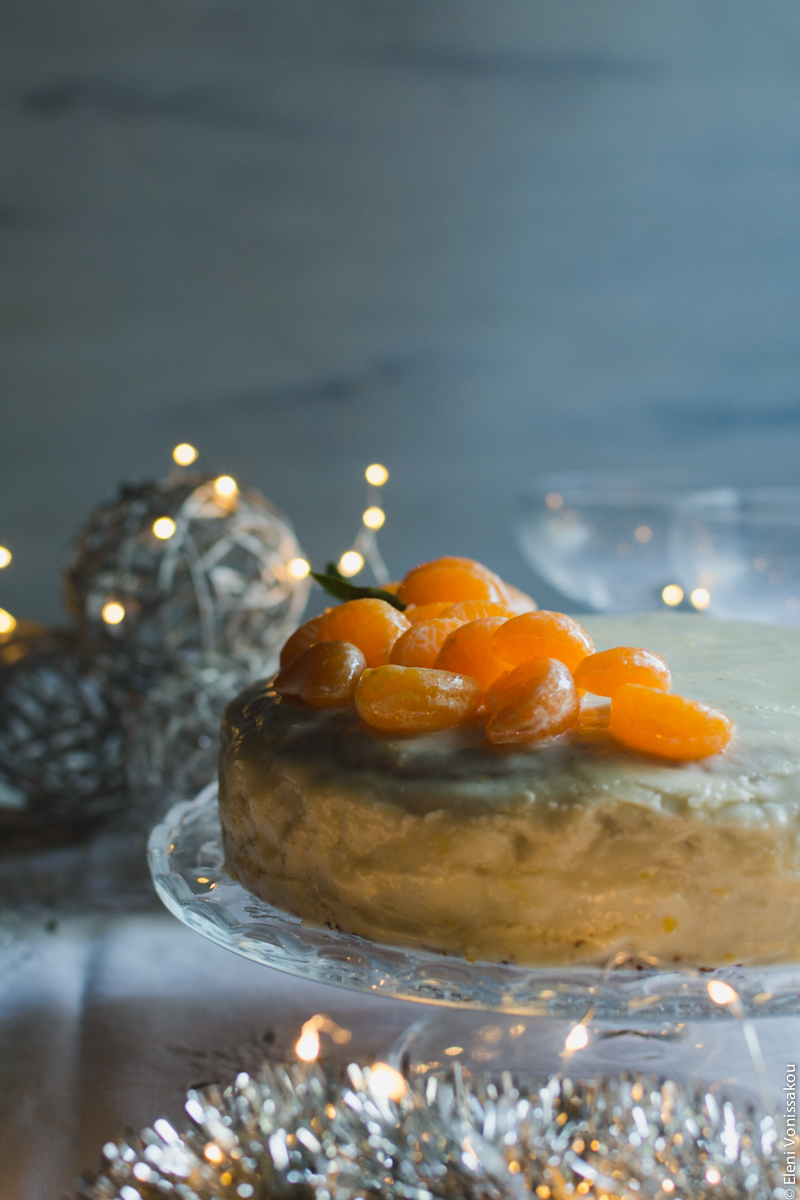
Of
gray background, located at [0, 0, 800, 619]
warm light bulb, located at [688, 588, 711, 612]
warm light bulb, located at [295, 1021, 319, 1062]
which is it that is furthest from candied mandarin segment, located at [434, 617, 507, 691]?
gray background, located at [0, 0, 800, 619]

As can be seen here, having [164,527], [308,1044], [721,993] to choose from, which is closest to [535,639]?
[721,993]

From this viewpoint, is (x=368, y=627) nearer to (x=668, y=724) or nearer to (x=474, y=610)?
(x=474, y=610)

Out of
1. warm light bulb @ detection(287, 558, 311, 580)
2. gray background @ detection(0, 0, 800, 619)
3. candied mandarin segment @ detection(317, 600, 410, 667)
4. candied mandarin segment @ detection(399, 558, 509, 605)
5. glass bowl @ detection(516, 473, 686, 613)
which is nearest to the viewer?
candied mandarin segment @ detection(317, 600, 410, 667)

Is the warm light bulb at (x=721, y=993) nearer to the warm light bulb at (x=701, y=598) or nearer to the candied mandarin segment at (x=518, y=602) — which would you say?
the candied mandarin segment at (x=518, y=602)

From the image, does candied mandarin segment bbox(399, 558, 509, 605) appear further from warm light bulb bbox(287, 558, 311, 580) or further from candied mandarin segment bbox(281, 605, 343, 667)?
warm light bulb bbox(287, 558, 311, 580)

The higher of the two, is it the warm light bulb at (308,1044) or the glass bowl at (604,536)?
the glass bowl at (604,536)

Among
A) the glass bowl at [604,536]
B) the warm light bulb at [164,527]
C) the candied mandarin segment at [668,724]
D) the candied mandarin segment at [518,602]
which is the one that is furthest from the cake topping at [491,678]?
the glass bowl at [604,536]

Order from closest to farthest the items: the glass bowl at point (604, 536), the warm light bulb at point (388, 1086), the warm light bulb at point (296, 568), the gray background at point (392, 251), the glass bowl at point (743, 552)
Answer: the warm light bulb at point (388, 1086)
the glass bowl at point (743, 552)
the warm light bulb at point (296, 568)
the glass bowl at point (604, 536)
the gray background at point (392, 251)
